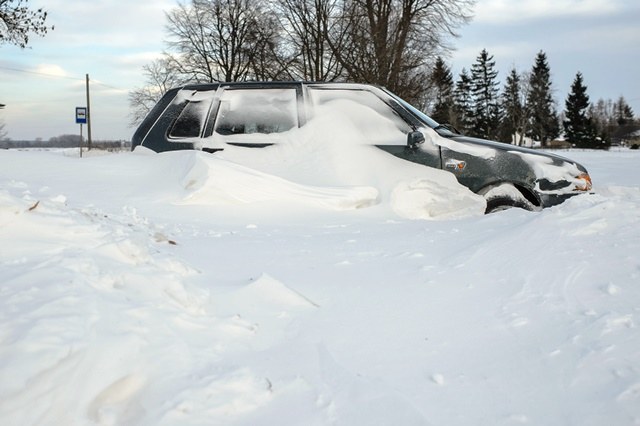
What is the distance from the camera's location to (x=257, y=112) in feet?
19.2

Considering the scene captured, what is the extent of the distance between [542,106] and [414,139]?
64.8 metres

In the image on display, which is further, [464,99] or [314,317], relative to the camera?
[464,99]

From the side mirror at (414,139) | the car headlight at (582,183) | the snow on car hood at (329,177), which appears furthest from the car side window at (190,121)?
the car headlight at (582,183)

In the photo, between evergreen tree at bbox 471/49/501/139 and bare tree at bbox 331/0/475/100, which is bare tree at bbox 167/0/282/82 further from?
evergreen tree at bbox 471/49/501/139

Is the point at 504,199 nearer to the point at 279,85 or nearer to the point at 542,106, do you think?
the point at 279,85

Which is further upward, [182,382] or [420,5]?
[420,5]

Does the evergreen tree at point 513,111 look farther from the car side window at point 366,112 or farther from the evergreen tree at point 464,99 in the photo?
the car side window at point 366,112

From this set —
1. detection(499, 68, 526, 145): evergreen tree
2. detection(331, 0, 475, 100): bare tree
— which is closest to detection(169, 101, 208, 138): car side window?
detection(331, 0, 475, 100): bare tree

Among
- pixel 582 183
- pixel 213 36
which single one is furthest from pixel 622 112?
pixel 582 183

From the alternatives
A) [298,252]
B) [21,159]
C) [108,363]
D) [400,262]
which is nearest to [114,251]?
[108,363]

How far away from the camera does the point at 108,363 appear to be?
188 cm

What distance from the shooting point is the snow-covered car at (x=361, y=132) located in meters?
5.37

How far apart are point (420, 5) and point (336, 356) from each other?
27.4m

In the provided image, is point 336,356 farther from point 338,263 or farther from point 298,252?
point 298,252
